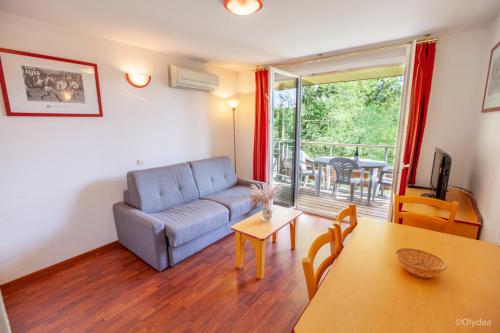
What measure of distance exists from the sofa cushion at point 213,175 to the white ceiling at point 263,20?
156 cm

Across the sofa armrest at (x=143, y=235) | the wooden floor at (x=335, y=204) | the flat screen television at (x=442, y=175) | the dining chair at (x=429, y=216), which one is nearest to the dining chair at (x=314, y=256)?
the dining chair at (x=429, y=216)

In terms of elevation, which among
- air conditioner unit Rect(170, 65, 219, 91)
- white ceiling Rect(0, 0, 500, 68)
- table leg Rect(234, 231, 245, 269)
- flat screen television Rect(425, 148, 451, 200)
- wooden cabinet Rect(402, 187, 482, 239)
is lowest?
table leg Rect(234, 231, 245, 269)

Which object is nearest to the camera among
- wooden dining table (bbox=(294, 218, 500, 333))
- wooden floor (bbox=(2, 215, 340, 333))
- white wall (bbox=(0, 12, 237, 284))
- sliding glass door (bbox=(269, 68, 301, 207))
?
wooden dining table (bbox=(294, 218, 500, 333))

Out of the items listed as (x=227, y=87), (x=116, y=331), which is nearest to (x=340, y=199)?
(x=227, y=87)

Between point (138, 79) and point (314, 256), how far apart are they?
2.73 meters

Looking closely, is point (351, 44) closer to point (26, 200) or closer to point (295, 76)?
point (295, 76)

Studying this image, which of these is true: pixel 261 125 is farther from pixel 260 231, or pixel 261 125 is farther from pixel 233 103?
pixel 260 231

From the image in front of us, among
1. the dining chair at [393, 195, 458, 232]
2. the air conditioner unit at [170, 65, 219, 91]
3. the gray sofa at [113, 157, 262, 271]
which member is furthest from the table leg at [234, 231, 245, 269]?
the air conditioner unit at [170, 65, 219, 91]

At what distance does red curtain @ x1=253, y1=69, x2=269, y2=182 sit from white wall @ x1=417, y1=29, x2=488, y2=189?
2.05 m

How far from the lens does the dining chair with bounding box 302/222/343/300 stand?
3.34ft

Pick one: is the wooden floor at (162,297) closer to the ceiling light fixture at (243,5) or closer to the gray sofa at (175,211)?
the gray sofa at (175,211)

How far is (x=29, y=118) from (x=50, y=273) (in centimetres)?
150

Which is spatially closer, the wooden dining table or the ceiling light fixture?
the wooden dining table

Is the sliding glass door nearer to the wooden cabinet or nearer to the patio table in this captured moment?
the patio table
